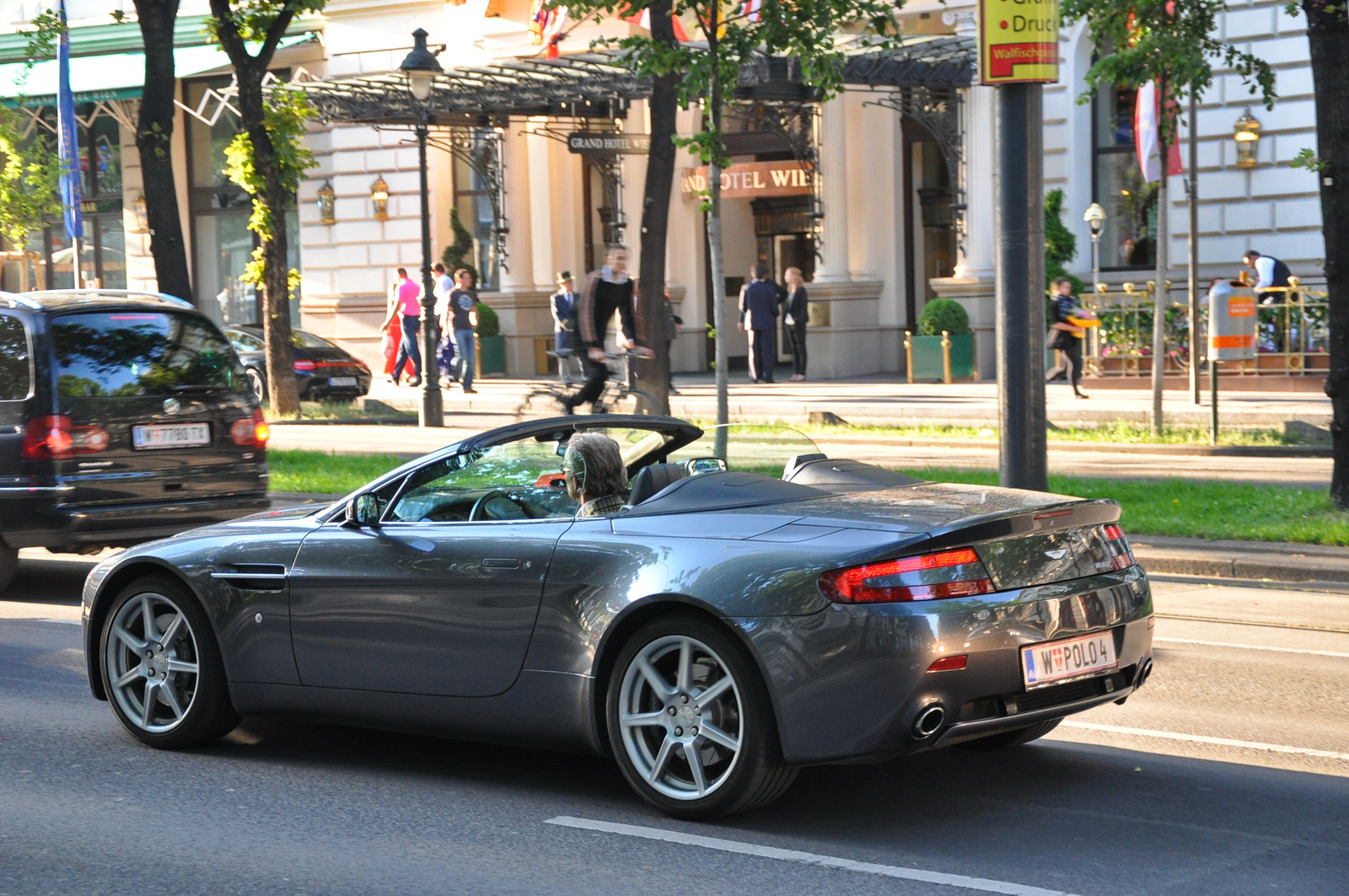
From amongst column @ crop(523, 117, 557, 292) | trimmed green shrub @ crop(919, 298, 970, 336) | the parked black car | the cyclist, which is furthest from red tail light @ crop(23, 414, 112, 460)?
column @ crop(523, 117, 557, 292)

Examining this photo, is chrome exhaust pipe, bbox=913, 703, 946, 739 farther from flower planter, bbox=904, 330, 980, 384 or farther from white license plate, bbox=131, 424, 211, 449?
flower planter, bbox=904, 330, 980, 384

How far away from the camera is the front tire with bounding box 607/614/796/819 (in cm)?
502

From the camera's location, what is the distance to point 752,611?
4.98 metres

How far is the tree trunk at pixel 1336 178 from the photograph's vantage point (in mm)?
11484

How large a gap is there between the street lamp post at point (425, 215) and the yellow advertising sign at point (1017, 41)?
12.7 m

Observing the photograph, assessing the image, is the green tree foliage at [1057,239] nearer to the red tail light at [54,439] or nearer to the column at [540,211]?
the column at [540,211]

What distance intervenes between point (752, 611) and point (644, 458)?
5.12 ft

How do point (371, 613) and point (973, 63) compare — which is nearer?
point (371, 613)

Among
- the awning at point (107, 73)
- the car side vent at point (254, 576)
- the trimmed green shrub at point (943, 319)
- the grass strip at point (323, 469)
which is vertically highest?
the awning at point (107, 73)

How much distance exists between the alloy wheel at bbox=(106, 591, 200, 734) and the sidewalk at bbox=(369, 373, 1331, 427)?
566 inches

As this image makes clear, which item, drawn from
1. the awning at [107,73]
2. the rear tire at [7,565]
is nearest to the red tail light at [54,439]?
the rear tire at [7,565]

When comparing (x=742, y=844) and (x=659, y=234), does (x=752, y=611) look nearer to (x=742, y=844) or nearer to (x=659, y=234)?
(x=742, y=844)

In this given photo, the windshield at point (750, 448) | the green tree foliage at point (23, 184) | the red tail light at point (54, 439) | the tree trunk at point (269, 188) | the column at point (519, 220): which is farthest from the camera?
the column at point (519, 220)

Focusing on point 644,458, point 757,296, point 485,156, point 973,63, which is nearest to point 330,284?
point 485,156
